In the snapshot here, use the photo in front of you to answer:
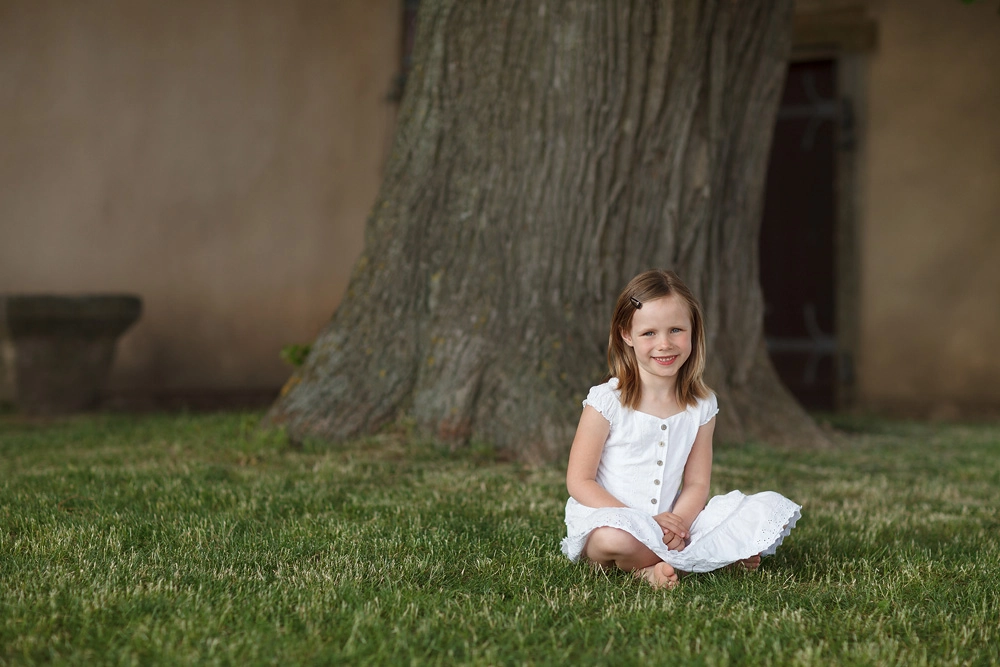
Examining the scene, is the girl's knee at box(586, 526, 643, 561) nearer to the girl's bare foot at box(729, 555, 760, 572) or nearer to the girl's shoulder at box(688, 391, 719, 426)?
the girl's bare foot at box(729, 555, 760, 572)

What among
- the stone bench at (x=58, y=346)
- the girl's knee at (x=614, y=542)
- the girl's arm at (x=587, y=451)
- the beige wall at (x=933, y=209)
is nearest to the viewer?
the girl's knee at (x=614, y=542)

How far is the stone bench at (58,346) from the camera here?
6992mm

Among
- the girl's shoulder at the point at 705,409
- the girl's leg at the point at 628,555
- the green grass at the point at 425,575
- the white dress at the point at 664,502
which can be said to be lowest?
the green grass at the point at 425,575

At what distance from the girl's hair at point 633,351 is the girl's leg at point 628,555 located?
42 centimetres

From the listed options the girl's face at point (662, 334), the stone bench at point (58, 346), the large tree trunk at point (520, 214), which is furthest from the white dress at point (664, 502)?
the stone bench at point (58, 346)

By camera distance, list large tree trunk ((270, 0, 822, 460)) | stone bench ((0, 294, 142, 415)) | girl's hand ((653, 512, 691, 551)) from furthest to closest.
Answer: stone bench ((0, 294, 142, 415))
large tree trunk ((270, 0, 822, 460))
girl's hand ((653, 512, 691, 551))

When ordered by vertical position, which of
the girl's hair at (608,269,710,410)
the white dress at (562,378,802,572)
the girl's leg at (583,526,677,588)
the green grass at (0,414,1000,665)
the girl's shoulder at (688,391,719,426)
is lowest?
the green grass at (0,414,1000,665)

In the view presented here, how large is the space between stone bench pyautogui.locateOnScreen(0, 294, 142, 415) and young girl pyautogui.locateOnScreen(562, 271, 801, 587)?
541cm

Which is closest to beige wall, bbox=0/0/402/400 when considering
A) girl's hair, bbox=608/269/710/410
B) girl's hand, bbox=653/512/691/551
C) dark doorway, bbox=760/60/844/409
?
dark doorway, bbox=760/60/844/409

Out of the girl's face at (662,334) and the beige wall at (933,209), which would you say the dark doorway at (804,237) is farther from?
the girl's face at (662,334)

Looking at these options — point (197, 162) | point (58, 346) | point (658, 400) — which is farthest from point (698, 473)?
point (197, 162)

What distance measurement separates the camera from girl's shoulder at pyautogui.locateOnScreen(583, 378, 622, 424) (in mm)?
2854

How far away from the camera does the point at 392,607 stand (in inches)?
92.7

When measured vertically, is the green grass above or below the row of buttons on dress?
below
